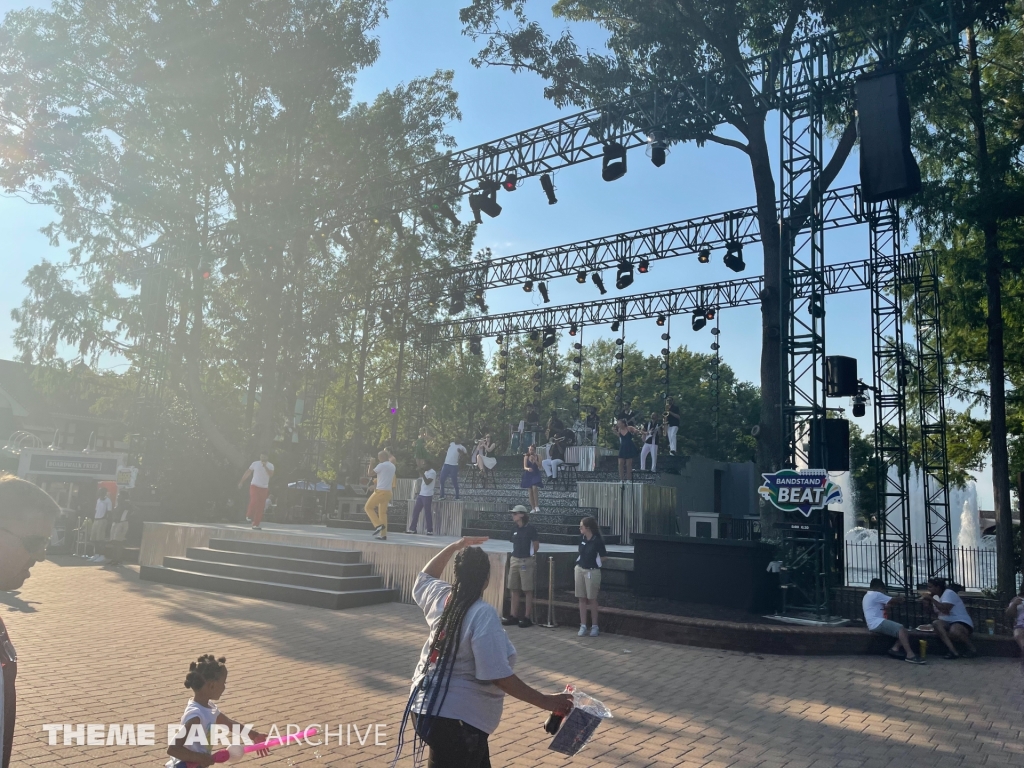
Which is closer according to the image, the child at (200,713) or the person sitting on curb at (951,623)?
the child at (200,713)

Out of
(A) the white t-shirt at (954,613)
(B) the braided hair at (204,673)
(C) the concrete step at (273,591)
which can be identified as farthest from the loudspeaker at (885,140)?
(B) the braided hair at (204,673)

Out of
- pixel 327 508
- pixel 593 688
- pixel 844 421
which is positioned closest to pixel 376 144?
pixel 327 508

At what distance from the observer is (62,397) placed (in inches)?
1619

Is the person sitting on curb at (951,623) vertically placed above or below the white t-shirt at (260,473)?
below

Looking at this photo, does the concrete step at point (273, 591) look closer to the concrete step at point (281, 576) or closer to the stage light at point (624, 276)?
the concrete step at point (281, 576)

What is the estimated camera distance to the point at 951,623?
10258 millimetres

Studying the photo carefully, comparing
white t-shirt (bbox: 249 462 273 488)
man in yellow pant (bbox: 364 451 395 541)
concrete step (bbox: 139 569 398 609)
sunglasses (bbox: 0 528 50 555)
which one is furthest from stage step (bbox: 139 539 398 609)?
sunglasses (bbox: 0 528 50 555)

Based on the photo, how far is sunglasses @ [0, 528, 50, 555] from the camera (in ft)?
7.19

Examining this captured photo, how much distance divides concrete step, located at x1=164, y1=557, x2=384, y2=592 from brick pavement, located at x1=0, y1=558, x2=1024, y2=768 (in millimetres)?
797

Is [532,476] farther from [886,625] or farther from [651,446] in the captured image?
[886,625]

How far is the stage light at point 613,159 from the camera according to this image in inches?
608

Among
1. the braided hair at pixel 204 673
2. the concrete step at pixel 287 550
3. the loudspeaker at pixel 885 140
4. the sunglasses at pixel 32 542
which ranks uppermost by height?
the loudspeaker at pixel 885 140

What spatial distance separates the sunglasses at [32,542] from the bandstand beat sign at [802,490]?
1067 cm

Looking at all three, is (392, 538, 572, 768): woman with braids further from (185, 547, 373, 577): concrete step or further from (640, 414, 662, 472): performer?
(640, 414, 662, 472): performer
